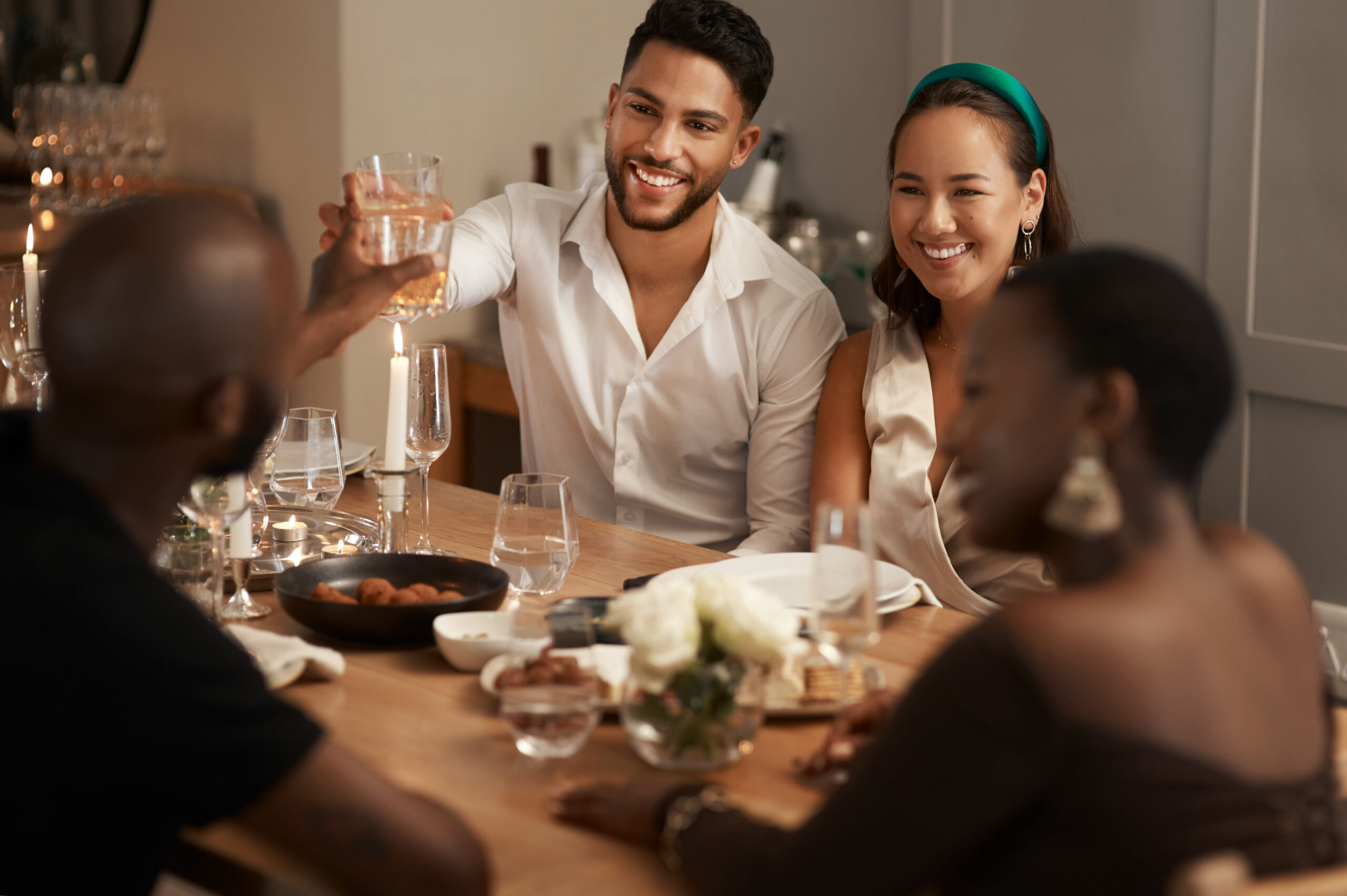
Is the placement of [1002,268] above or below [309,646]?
above

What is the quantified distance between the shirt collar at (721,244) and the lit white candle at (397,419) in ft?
2.54

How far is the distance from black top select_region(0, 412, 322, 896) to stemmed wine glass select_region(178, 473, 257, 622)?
607 mm

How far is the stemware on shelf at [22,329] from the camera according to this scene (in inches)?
76.6

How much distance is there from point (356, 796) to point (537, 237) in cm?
175

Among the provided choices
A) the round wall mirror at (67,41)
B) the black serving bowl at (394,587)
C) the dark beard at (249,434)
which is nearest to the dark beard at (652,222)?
the black serving bowl at (394,587)

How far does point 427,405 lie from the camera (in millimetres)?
1900

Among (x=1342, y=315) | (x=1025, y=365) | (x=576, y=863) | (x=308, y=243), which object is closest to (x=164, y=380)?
(x=576, y=863)

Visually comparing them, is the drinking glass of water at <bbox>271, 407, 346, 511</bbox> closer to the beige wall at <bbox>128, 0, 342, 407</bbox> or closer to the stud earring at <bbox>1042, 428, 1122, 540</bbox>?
the stud earring at <bbox>1042, 428, 1122, 540</bbox>

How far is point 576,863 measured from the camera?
107 centimetres

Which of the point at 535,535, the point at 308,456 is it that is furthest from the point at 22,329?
the point at 535,535

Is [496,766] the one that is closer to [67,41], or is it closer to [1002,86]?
[1002,86]

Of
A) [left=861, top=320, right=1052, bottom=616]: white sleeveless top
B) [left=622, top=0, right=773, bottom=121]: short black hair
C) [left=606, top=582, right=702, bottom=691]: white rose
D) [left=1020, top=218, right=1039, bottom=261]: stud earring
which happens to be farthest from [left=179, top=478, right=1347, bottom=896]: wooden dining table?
[left=622, top=0, right=773, bottom=121]: short black hair

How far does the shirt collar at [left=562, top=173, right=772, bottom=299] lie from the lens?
2529 millimetres

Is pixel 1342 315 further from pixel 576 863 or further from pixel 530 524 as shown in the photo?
pixel 576 863
